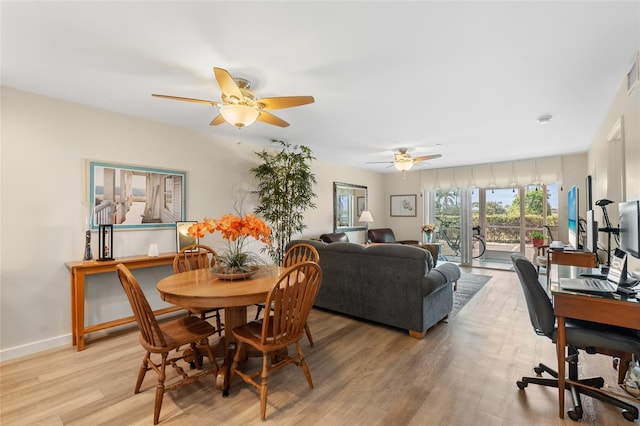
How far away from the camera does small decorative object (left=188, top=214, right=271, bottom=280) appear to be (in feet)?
6.92

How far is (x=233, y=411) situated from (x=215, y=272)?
954 millimetres

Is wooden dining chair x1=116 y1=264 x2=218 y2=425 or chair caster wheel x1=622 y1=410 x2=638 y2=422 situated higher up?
wooden dining chair x1=116 y1=264 x2=218 y2=425

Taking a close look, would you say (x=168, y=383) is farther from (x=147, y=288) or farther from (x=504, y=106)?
(x=504, y=106)

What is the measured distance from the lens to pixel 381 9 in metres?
1.57

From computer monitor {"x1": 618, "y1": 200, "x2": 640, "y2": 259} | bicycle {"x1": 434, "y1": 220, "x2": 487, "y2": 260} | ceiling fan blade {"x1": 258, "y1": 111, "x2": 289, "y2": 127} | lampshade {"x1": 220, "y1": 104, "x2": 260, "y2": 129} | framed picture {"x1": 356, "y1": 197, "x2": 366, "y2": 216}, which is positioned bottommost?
bicycle {"x1": 434, "y1": 220, "x2": 487, "y2": 260}

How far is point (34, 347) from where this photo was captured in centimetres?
268

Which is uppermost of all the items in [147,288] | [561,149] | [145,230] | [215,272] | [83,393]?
[561,149]

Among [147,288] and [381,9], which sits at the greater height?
[381,9]

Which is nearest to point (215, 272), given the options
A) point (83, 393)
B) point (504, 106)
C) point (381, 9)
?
point (83, 393)

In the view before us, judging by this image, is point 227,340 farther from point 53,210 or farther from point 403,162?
point 403,162

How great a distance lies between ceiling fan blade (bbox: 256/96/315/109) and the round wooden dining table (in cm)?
137

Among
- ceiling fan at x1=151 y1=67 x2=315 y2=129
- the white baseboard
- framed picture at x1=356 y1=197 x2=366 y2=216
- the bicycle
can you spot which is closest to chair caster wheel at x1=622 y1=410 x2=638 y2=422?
ceiling fan at x1=151 y1=67 x2=315 y2=129

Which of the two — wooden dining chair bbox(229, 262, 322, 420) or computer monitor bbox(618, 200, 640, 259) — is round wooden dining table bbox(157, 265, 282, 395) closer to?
wooden dining chair bbox(229, 262, 322, 420)

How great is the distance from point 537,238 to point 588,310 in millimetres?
4934
